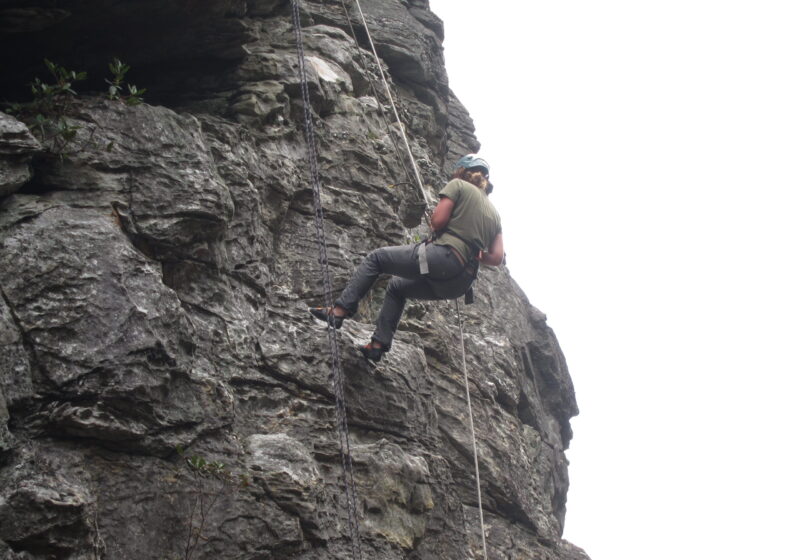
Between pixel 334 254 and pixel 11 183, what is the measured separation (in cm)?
374

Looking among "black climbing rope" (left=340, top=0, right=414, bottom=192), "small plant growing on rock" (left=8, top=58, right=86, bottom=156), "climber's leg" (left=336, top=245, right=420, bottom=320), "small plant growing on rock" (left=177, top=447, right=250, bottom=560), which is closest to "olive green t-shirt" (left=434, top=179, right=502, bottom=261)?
"climber's leg" (left=336, top=245, right=420, bottom=320)

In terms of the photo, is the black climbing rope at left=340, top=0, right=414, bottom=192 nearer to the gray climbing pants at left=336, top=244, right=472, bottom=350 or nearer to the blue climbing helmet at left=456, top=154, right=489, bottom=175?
the blue climbing helmet at left=456, top=154, right=489, bottom=175

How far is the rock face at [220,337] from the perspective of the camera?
640cm

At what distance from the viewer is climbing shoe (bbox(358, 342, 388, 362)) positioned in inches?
344

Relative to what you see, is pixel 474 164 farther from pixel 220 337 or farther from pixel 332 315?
pixel 220 337

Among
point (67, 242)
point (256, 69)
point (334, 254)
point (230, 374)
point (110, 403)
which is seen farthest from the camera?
point (256, 69)

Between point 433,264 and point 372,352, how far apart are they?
1.03 meters

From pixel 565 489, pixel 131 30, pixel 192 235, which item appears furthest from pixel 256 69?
pixel 565 489

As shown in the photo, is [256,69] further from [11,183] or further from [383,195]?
[11,183]

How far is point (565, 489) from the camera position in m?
13.4

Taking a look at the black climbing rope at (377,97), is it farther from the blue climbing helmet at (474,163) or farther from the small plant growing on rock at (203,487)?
the small plant growing on rock at (203,487)

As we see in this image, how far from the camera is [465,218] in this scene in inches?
348

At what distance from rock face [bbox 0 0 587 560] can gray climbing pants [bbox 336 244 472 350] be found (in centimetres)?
49

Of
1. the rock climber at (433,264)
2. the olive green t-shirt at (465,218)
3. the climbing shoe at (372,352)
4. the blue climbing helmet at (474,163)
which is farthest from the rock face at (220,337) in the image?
the blue climbing helmet at (474,163)
